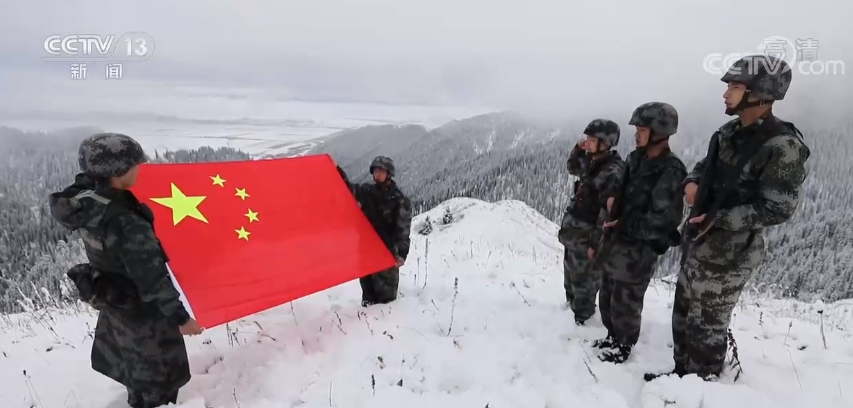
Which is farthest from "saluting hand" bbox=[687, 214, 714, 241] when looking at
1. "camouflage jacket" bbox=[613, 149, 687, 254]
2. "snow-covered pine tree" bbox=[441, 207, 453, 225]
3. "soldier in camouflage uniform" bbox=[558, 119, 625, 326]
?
"snow-covered pine tree" bbox=[441, 207, 453, 225]

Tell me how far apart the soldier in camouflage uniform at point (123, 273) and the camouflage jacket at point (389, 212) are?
9.50ft

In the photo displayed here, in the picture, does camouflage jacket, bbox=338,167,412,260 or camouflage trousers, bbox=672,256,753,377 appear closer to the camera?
camouflage trousers, bbox=672,256,753,377

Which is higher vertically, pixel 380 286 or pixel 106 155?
pixel 106 155

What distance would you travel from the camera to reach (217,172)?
16.3ft

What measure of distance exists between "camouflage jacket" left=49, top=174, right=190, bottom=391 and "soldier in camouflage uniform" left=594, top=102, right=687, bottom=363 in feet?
14.0

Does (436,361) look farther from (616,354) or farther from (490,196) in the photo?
(490,196)

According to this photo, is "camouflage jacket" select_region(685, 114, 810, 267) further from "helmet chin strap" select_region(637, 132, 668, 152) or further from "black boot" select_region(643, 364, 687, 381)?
"black boot" select_region(643, 364, 687, 381)

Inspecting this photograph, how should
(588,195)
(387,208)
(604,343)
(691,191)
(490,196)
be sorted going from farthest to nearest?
(490,196) → (387,208) → (588,195) → (604,343) → (691,191)

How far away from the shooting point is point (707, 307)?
3623mm

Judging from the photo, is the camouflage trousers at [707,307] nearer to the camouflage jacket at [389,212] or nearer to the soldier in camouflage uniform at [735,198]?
the soldier in camouflage uniform at [735,198]

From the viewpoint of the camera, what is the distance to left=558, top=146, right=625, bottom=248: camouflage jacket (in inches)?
199

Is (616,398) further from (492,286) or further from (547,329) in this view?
(492,286)

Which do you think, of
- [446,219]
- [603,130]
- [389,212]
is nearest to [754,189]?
[603,130]

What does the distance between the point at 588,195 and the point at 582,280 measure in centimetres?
117
